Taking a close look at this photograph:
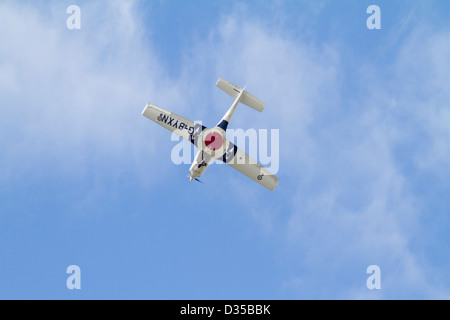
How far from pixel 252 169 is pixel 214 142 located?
588 centimetres

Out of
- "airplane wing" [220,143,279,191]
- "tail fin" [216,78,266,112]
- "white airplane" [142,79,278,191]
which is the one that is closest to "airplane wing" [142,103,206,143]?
"white airplane" [142,79,278,191]

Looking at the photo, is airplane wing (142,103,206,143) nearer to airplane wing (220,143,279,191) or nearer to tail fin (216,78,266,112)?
airplane wing (220,143,279,191)

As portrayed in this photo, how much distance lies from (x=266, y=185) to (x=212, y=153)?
775 cm

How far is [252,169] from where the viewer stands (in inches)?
2224

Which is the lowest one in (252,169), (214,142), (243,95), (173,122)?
(252,169)

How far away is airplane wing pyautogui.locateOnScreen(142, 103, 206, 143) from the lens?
181 ft

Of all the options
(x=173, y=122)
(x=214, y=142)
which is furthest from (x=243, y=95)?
(x=173, y=122)

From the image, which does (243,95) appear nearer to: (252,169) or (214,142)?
(214,142)

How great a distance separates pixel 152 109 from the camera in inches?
2260

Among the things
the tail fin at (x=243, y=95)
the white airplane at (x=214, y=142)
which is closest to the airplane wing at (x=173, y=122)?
the white airplane at (x=214, y=142)

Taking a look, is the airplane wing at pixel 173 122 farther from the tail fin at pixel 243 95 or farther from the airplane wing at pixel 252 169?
the tail fin at pixel 243 95

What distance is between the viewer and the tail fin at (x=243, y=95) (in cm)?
5919

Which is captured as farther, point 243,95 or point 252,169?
point 243,95
